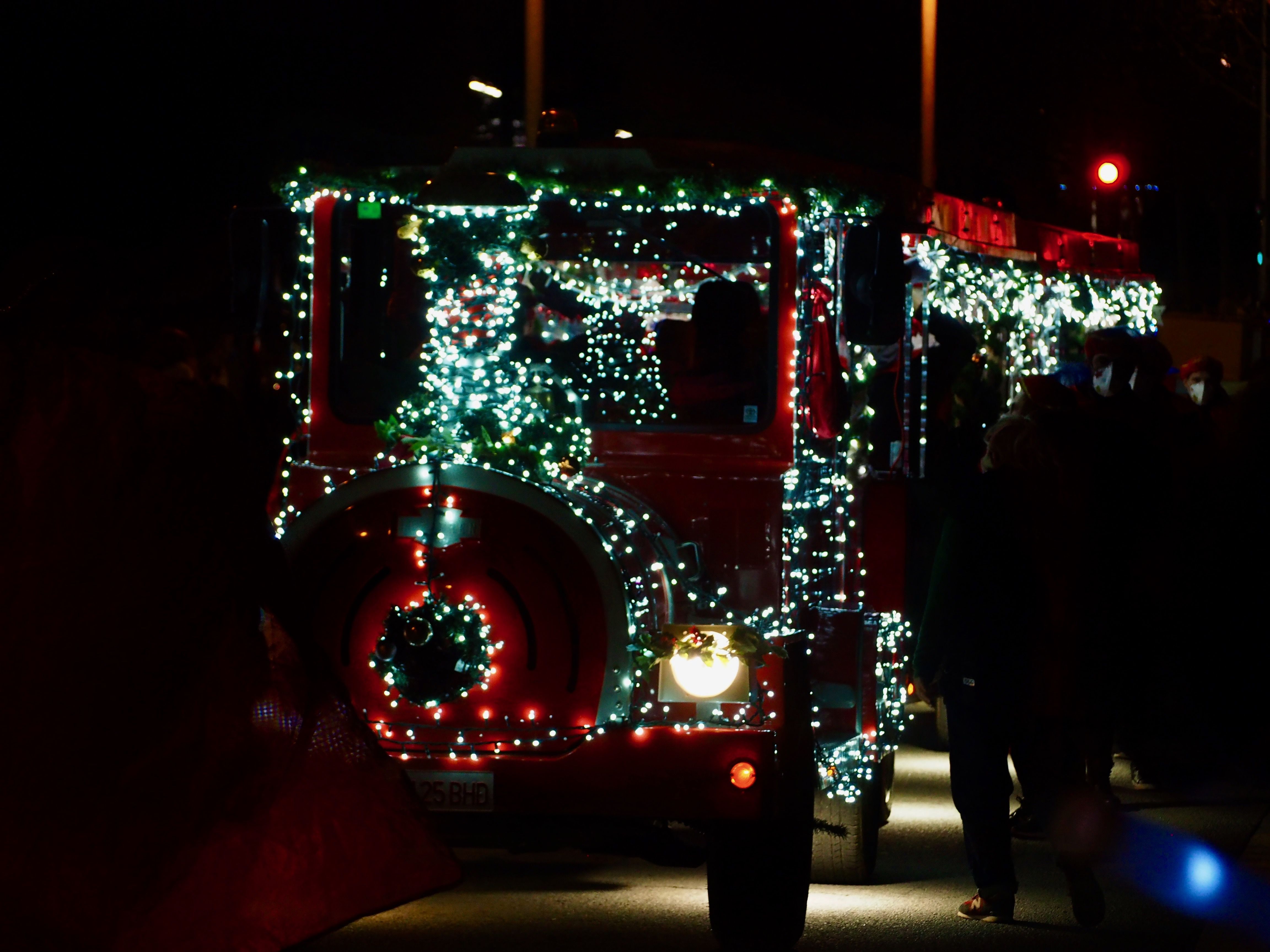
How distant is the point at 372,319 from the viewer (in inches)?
272

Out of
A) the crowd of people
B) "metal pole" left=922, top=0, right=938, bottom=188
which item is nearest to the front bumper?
the crowd of people

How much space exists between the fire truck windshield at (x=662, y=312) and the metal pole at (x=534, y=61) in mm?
7409

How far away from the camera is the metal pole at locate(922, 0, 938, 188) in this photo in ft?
62.5

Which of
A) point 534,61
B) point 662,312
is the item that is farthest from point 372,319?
point 534,61

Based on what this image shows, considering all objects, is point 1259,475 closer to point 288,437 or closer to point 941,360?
point 941,360

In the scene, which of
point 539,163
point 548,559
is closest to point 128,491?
point 548,559

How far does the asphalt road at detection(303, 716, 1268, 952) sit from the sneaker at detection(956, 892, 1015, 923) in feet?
0.10

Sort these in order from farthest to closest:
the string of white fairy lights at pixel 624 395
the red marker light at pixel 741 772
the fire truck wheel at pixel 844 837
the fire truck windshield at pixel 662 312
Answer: the fire truck wheel at pixel 844 837, the fire truck windshield at pixel 662 312, the string of white fairy lights at pixel 624 395, the red marker light at pixel 741 772

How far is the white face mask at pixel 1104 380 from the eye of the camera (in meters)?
9.92

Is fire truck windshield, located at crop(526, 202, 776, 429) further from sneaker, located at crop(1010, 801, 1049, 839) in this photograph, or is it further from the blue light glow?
sneaker, located at crop(1010, 801, 1049, 839)

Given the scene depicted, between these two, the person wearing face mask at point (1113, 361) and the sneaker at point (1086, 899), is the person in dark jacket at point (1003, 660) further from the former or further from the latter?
the person wearing face mask at point (1113, 361)

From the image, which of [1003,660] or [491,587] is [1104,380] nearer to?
[1003,660]

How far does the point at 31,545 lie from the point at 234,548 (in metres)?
0.34

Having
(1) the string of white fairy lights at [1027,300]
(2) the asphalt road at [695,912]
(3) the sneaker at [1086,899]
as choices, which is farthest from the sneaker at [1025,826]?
(1) the string of white fairy lights at [1027,300]
